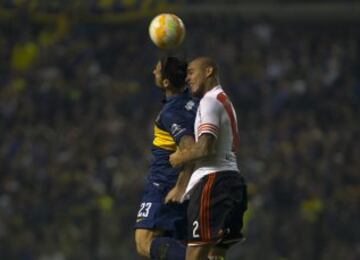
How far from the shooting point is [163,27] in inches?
424

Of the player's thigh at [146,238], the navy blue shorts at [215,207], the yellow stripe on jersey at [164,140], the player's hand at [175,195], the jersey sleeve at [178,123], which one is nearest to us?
the navy blue shorts at [215,207]

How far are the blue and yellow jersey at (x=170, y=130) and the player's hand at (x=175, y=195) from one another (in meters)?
0.27

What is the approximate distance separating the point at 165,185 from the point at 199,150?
892mm

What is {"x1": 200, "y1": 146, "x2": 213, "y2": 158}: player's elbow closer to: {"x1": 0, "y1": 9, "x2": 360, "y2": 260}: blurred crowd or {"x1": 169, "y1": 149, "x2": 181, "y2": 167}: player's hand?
{"x1": 169, "y1": 149, "x2": 181, "y2": 167}: player's hand

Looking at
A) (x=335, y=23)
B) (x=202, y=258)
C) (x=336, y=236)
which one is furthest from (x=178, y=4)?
(x=202, y=258)

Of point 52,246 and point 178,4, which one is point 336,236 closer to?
point 52,246

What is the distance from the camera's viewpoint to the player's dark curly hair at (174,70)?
10.2 meters

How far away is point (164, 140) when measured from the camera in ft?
33.7

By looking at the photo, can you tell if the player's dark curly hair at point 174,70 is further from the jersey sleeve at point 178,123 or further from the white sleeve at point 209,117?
the white sleeve at point 209,117

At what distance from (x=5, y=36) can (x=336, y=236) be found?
329 inches

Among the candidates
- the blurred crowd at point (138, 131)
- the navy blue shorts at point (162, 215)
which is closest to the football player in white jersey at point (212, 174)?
the navy blue shorts at point (162, 215)

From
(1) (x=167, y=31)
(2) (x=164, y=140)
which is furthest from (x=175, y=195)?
(1) (x=167, y=31)

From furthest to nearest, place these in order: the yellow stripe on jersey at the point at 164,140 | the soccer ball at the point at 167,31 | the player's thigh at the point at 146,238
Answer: the soccer ball at the point at 167,31 < the player's thigh at the point at 146,238 < the yellow stripe on jersey at the point at 164,140

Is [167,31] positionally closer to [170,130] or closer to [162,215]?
[170,130]
